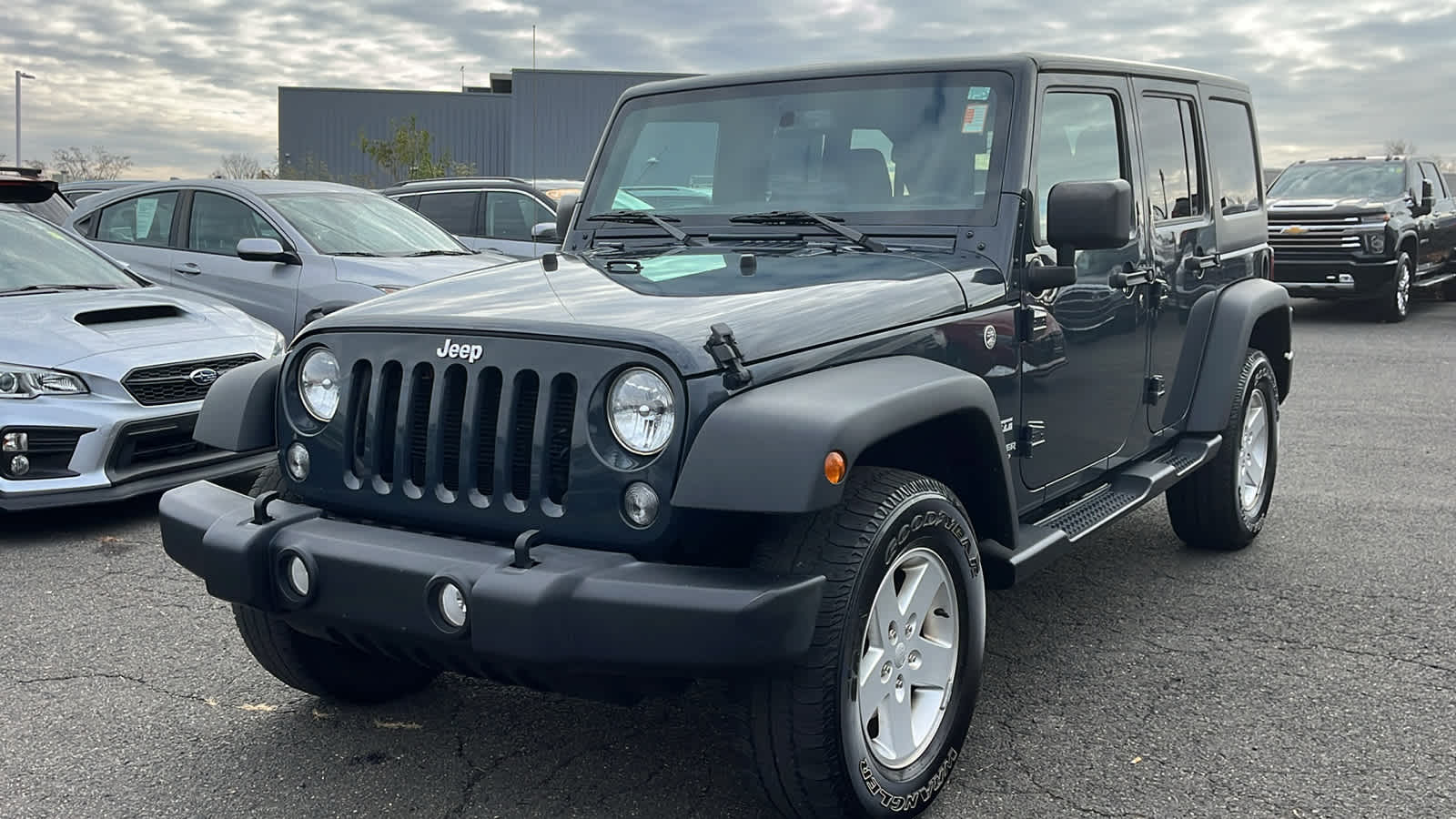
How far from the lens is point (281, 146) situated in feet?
153

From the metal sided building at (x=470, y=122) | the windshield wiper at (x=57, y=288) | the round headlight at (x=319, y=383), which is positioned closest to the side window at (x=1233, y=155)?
the round headlight at (x=319, y=383)

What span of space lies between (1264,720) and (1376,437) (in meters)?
5.34

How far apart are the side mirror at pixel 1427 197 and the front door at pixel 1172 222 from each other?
12.7 meters

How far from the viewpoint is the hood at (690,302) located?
9.70ft

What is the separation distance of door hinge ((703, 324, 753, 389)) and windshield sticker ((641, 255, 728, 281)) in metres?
0.67

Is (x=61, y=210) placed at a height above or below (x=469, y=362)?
above

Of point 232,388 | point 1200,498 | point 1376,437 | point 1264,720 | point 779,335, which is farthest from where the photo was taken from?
point 1376,437

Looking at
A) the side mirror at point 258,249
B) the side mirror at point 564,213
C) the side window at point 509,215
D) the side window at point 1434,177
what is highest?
the side window at point 1434,177

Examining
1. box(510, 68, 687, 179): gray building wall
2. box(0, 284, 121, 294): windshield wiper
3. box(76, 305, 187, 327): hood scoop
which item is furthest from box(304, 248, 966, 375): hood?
box(510, 68, 687, 179): gray building wall

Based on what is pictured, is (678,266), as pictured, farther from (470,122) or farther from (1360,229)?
(470,122)

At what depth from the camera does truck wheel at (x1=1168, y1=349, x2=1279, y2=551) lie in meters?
5.35

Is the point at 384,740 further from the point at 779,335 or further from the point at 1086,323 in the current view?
the point at 1086,323

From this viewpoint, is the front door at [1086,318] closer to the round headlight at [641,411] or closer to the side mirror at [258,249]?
the round headlight at [641,411]

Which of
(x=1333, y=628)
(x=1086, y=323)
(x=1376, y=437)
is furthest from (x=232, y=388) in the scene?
(x=1376, y=437)
